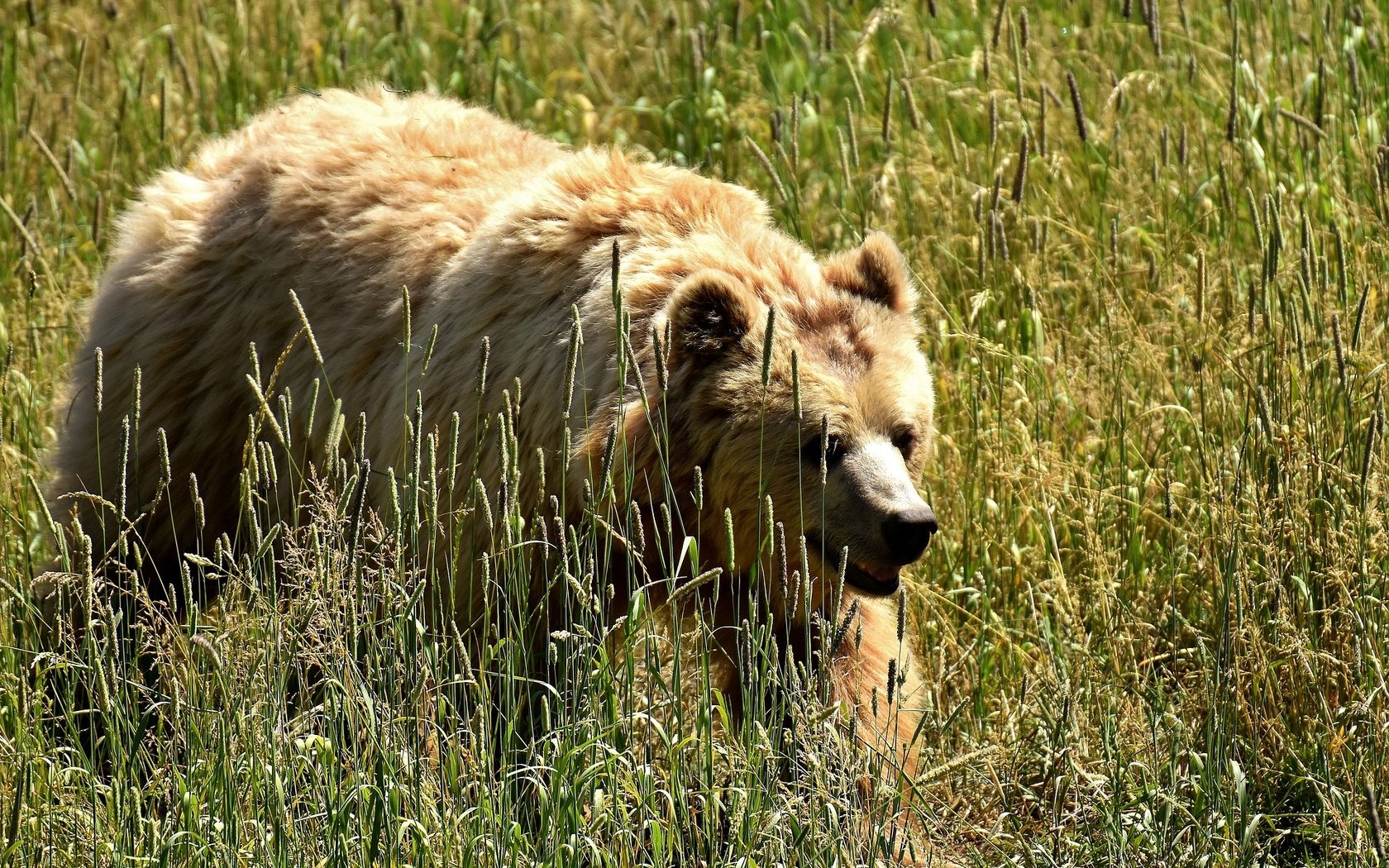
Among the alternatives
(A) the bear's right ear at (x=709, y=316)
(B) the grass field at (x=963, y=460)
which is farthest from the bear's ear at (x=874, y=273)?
(B) the grass field at (x=963, y=460)

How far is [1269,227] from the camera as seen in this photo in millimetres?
4859

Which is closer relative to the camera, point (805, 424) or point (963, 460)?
point (805, 424)

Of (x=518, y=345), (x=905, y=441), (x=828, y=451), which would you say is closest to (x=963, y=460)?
(x=905, y=441)

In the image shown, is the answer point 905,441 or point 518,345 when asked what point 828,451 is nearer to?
point 905,441

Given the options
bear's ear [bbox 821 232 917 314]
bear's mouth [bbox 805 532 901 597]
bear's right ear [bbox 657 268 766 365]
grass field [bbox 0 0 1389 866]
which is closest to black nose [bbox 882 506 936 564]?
bear's mouth [bbox 805 532 901 597]

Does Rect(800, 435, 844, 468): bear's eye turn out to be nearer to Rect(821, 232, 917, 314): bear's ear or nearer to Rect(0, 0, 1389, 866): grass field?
Rect(821, 232, 917, 314): bear's ear

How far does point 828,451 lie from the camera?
13.0 ft

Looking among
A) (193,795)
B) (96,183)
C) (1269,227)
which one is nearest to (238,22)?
(96,183)

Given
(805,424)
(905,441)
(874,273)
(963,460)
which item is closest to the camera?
(805,424)

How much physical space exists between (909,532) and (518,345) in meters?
1.15

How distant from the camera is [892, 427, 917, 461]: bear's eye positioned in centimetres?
412

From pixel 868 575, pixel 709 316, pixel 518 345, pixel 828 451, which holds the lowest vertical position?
pixel 868 575

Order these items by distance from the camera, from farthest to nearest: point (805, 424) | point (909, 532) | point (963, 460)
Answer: point (963, 460)
point (805, 424)
point (909, 532)

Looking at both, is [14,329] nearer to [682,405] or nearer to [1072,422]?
[682,405]
